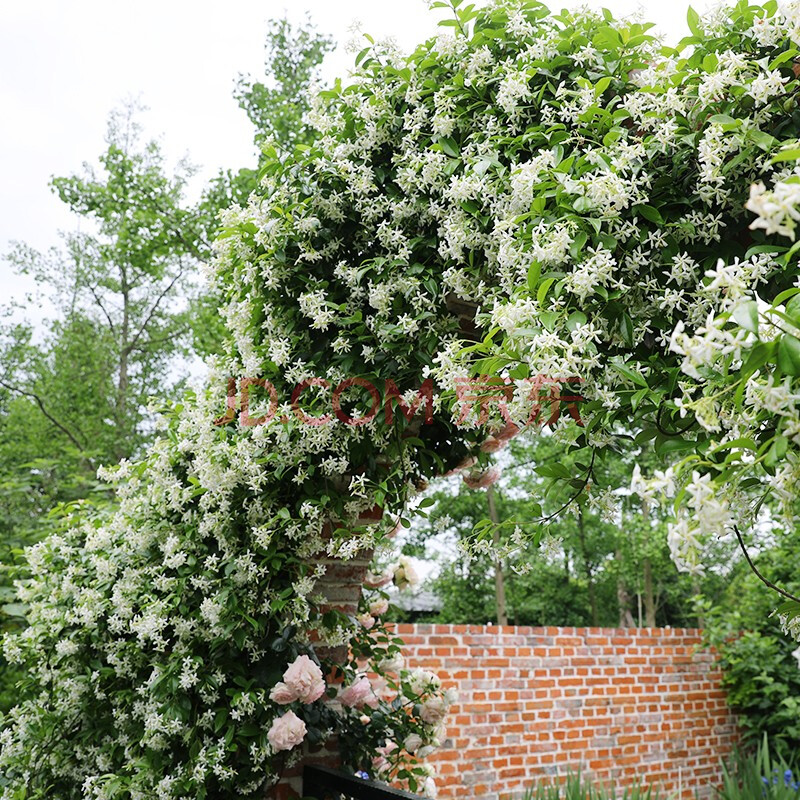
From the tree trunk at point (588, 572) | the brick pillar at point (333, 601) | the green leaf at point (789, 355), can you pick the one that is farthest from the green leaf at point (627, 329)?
the tree trunk at point (588, 572)

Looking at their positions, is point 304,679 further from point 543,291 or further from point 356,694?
point 543,291

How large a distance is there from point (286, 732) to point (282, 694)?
9 centimetres

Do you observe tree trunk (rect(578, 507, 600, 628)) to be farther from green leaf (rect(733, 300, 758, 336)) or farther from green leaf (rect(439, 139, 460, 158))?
green leaf (rect(733, 300, 758, 336))

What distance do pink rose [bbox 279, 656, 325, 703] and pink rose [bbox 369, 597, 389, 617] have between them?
28.3 inches

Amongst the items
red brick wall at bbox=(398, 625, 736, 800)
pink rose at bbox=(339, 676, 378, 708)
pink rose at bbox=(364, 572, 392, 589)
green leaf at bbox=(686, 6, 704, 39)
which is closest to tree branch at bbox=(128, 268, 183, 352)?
red brick wall at bbox=(398, 625, 736, 800)

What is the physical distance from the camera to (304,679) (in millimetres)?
1873

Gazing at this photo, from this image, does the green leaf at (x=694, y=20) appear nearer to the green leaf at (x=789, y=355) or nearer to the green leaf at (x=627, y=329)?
the green leaf at (x=627, y=329)

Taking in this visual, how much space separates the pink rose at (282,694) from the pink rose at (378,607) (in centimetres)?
75

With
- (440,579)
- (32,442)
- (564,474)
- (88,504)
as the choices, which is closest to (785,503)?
(564,474)

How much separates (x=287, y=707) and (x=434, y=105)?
150 cm

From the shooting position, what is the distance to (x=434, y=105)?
174 cm

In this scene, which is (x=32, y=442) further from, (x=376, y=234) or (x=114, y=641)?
(x=376, y=234)

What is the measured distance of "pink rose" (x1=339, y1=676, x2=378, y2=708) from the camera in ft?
7.10

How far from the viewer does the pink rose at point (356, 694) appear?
216cm
